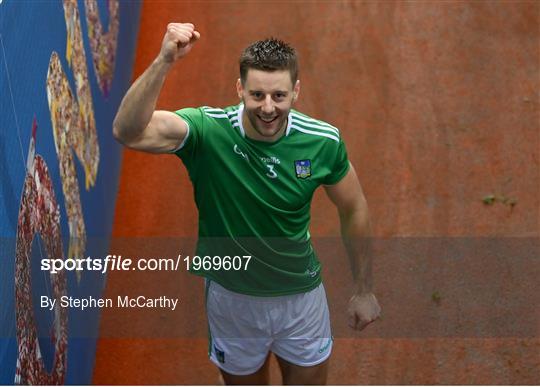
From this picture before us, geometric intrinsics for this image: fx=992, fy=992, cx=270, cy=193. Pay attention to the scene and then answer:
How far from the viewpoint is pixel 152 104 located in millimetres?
4027

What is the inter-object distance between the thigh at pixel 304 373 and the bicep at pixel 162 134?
1.54m

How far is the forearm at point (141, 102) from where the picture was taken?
13.1 ft

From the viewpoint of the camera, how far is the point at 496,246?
7.40 metres

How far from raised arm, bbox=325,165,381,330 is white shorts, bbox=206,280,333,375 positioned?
201mm

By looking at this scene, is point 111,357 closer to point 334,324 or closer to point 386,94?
point 334,324

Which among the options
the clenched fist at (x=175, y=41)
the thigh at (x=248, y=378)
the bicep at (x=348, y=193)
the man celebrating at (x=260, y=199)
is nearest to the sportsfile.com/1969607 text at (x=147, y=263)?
the man celebrating at (x=260, y=199)

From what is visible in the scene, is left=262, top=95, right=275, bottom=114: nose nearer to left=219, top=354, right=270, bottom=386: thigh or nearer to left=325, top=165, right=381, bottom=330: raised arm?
left=325, top=165, right=381, bottom=330: raised arm

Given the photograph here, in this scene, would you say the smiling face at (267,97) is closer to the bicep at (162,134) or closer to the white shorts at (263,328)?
the bicep at (162,134)

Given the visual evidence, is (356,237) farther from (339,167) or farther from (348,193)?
(339,167)

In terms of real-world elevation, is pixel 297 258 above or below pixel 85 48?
below

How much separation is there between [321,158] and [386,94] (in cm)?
426

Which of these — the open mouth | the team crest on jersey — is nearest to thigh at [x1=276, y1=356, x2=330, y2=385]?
the team crest on jersey

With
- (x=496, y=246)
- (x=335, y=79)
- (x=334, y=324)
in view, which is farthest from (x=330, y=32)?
(x=334, y=324)

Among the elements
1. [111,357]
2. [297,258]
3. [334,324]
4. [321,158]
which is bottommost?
[111,357]
